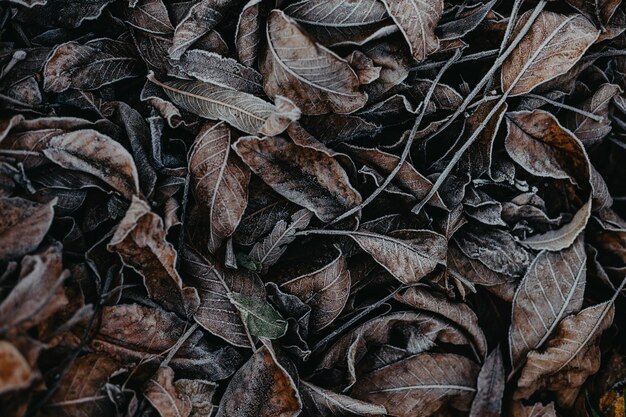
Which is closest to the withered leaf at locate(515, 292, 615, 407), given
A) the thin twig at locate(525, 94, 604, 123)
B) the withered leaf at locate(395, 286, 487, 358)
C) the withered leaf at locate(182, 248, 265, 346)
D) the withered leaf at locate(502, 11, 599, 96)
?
the withered leaf at locate(395, 286, 487, 358)

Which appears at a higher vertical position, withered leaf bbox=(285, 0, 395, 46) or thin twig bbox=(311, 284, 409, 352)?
withered leaf bbox=(285, 0, 395, 46)

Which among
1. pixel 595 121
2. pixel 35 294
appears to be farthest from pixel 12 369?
pixel 595 121

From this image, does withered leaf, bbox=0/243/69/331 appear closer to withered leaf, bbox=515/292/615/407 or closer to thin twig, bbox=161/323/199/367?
thin twig, bbox=161/323/199/367

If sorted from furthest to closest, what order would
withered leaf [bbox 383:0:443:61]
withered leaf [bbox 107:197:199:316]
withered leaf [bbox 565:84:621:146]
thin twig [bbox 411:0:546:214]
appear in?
withered leaf [bbox 565:84:621:146] → thin twig [bbox 411:0:546:214] → withered leaf [bbox 383:0:443:61] → withered leaf [bbox 107:197:199:316]

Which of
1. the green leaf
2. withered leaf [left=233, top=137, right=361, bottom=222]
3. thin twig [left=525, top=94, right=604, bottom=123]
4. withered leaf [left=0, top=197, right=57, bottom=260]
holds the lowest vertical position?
the green leaf

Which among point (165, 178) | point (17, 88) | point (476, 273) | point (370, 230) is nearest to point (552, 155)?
point (476, 273)

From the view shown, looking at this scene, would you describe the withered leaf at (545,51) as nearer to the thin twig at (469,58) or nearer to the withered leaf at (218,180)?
the thin twig at (469,58)

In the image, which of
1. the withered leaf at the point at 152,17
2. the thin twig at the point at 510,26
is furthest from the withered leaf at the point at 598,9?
the withered leaf at the point at 152,17
